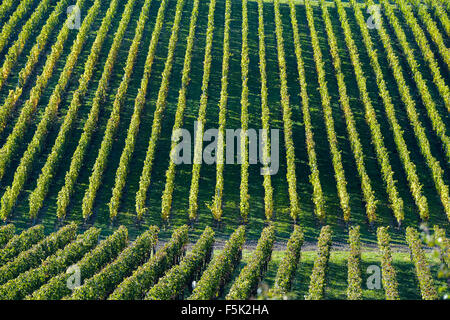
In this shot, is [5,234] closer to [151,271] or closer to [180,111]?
[151,271]

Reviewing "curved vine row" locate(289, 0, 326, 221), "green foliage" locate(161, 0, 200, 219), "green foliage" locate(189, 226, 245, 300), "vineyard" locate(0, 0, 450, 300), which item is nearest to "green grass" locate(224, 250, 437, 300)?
"vineyard" locate(0, 0, 450, 300)

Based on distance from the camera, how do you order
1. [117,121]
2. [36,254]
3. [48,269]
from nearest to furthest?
1. [48,269]
2. [36,254]
3. [117,121]

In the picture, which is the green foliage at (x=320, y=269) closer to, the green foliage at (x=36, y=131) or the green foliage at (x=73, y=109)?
the green foliage at (x=73, y=109)

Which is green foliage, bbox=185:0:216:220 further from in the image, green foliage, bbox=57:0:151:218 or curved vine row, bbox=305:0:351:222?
curved vine row, bbox=305:0:351:222

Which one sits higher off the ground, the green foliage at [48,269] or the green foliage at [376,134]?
the green foliage at [376,134]

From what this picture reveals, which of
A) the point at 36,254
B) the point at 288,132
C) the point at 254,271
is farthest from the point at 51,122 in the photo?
the point at 254,271

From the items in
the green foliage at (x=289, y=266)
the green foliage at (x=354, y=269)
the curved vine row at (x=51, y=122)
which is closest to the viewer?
the green foliage at (x=354, y=269)

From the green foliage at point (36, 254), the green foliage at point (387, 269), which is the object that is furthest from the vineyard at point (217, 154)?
the green foliage at point (387, 269)
